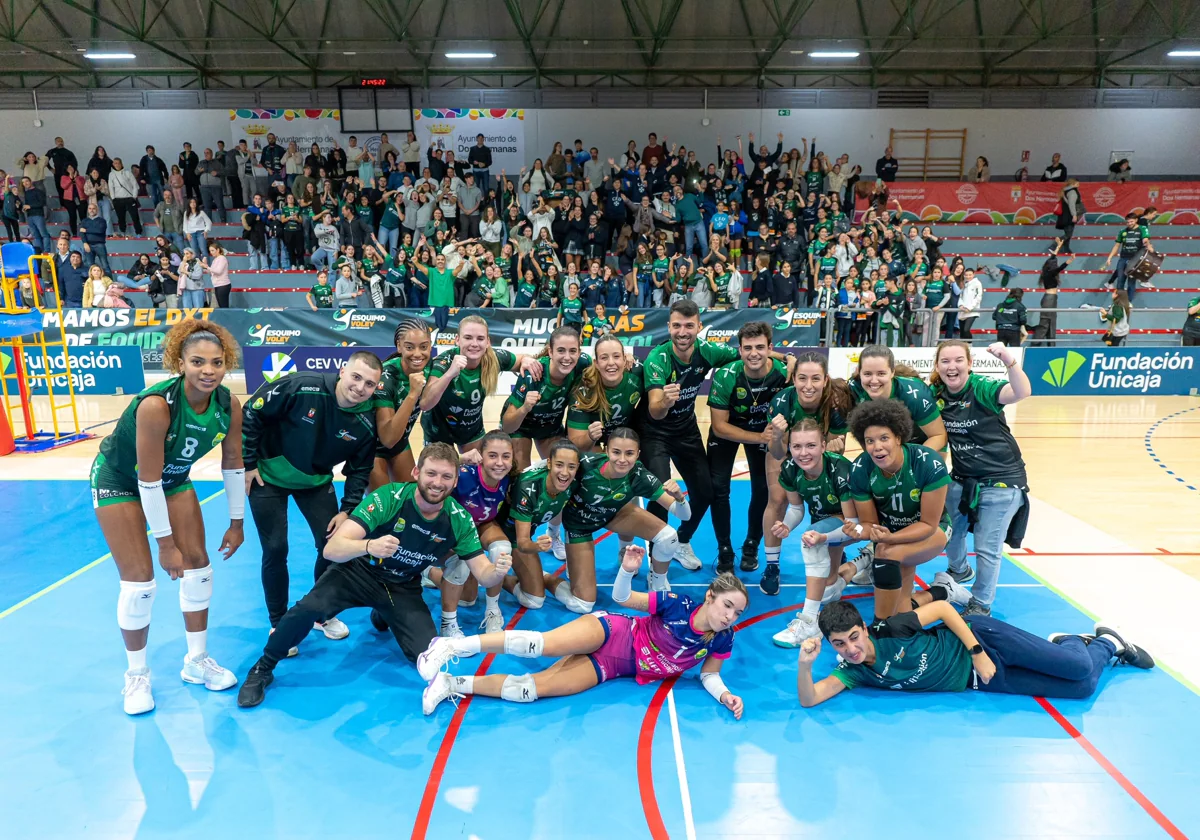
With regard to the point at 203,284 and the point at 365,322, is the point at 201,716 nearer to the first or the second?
the point at 365,322

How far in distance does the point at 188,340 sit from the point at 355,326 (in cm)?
1136

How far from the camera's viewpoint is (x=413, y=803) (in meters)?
3.85

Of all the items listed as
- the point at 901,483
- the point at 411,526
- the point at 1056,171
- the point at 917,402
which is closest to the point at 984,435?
the point at 917,402

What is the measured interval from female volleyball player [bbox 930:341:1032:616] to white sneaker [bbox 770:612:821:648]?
1.29 m

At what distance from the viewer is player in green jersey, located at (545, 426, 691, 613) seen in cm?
570

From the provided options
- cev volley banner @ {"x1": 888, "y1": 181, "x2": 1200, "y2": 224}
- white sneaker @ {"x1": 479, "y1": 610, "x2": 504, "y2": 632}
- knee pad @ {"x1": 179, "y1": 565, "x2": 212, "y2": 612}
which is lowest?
white sneaker @ {"x1": 479, "y1": 610, "x2": 504, "y2": 632}

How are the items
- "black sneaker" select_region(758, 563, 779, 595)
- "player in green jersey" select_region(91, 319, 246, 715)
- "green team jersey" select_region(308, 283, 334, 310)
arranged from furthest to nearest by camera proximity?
"green team jersey" select_region(308, 283, 334, 310) → "black sneaker" select_region(758, 563, 779, 595) → "player in green jersey" select_region(91, 319, 246, 715)

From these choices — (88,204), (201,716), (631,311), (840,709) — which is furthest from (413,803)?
(88,204)

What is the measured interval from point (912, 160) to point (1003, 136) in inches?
114

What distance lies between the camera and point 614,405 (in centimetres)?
636

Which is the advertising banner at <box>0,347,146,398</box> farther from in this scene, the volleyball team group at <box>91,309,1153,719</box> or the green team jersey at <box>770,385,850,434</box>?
the green team jersey at <box>770,385,850,434</box>

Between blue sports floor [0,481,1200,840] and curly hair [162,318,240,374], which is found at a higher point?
curly hair [162,318,240,374]

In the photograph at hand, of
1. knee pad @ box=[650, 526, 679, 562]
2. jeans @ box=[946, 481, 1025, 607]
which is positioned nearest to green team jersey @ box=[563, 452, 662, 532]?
knee pad @ box=[650, 526, 679, 562]

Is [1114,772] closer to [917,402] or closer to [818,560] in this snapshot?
[818,560]
